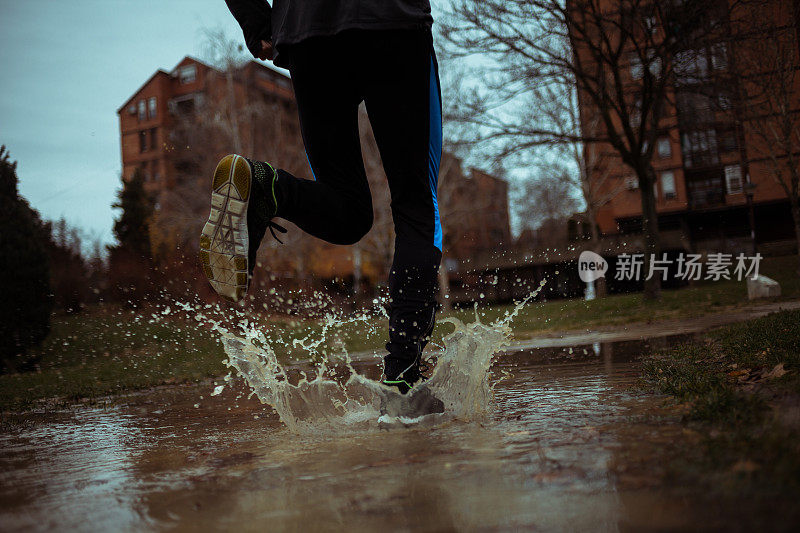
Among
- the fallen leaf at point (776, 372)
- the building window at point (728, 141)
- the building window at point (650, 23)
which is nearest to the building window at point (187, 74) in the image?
the building window at point (728, 141)

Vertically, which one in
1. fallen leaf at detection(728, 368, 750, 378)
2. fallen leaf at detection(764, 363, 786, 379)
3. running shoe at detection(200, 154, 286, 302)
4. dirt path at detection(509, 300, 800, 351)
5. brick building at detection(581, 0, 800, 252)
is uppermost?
brick building at detection(581, 0, 800, 252)

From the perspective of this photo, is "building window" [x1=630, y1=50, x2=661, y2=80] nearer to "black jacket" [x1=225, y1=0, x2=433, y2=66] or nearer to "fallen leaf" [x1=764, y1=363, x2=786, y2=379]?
"fallen leaf" [x1=764, y1=363, x2=786, y2=379]

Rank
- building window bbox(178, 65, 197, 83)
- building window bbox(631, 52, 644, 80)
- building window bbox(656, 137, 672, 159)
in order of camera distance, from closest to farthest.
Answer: building window bbox(631, 52, 644, 80), building window bbox(656, 137, 672, 159), building window bbox(178, 65, 197, 83)

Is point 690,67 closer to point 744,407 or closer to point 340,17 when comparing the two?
point 340,17

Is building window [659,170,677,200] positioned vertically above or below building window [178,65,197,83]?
below

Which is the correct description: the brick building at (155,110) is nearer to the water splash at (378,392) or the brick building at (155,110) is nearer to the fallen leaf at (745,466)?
the water splash at (378,392)

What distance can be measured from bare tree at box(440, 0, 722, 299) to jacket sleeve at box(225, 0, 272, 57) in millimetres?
10578

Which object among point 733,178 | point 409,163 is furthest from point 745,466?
point 733,178

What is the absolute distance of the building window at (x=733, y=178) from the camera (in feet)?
115

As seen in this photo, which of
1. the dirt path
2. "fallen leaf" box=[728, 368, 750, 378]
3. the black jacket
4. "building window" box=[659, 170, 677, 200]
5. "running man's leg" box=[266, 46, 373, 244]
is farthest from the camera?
"building window" box=[659, 170, 677, 200]

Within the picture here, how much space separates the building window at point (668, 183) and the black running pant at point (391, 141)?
37.8 meters

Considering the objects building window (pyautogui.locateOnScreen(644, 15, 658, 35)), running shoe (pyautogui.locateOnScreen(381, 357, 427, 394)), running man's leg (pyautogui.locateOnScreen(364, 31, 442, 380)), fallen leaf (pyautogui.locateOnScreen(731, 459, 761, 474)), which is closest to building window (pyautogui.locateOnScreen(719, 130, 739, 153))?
building window (pyautogui.locateOnScreen(644, 15, 658, 35))

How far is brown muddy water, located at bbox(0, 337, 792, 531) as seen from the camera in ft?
3.67

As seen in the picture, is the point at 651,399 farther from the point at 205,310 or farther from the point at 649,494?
the point at 205,310
